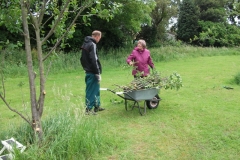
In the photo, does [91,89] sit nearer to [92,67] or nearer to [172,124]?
[92,67]

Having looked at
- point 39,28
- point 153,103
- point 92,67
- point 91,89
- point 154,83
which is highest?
point 39,28

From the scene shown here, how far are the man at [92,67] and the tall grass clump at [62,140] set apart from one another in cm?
137

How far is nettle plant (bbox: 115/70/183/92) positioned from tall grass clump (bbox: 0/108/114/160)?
57.1 inches

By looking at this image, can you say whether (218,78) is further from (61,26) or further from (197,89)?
(61,26)

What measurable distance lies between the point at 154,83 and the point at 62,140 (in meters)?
2.54

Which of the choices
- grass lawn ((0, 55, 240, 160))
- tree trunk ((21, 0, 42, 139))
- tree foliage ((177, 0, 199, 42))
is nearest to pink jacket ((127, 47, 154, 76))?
grass lawn ((0, 55, 240, 160))

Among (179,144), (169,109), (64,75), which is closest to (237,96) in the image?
(169,109)

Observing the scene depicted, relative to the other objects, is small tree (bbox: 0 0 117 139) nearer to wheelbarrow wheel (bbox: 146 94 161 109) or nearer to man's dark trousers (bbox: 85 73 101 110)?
man's dark trousers (bbox: 85 73 101 110)

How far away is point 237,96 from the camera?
273 inches

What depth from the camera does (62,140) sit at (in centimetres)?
345

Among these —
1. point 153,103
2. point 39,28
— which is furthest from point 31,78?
point 153,103

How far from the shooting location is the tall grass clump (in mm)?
3271

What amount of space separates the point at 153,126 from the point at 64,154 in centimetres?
193

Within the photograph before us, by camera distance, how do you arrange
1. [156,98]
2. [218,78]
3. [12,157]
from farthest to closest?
[218,78], [156,98], [12,157]
